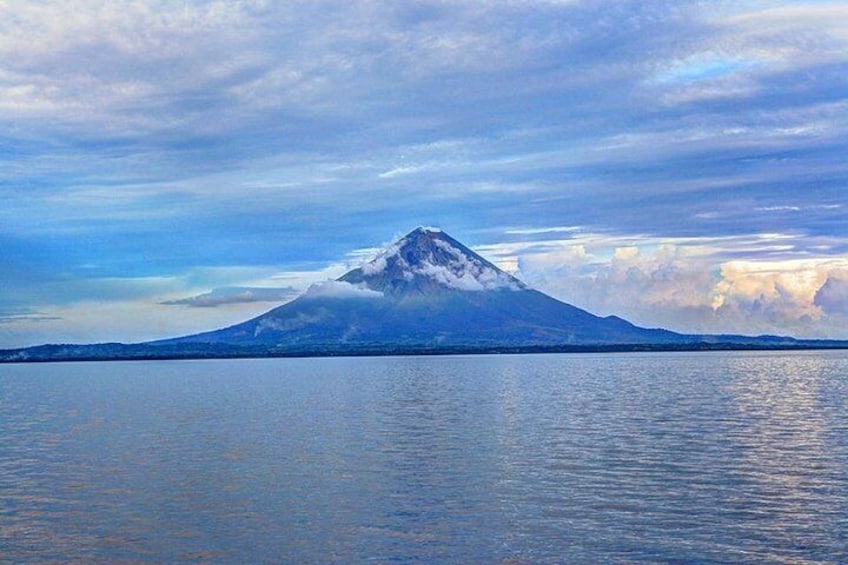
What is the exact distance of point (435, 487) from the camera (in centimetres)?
3522

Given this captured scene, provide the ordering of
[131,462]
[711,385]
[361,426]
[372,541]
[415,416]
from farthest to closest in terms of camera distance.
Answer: [711,385]
[415,416]
[361,426]
[131,462]
[372,541]

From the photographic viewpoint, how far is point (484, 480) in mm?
36469

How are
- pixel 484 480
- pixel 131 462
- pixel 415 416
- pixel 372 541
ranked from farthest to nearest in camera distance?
pixel 415 416 < pixel 131 462 < pixel 484 480 < pixel 372 541

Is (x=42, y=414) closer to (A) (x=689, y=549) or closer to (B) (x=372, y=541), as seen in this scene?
(B) (x=372, y=541)

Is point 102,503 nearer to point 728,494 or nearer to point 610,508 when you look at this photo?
point 610,508

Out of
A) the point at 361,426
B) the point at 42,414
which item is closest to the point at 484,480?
the point at 361,426

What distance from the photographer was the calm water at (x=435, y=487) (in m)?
26.1

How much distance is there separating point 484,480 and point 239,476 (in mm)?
10142

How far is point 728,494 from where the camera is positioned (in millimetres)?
32531

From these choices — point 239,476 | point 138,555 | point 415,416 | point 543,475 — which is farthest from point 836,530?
point 415,416

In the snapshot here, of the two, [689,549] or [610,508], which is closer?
[689,549]

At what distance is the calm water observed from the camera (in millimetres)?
26062

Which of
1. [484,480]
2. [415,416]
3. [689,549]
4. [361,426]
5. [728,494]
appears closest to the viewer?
[689,549]

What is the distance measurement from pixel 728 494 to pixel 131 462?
87.4 ft
